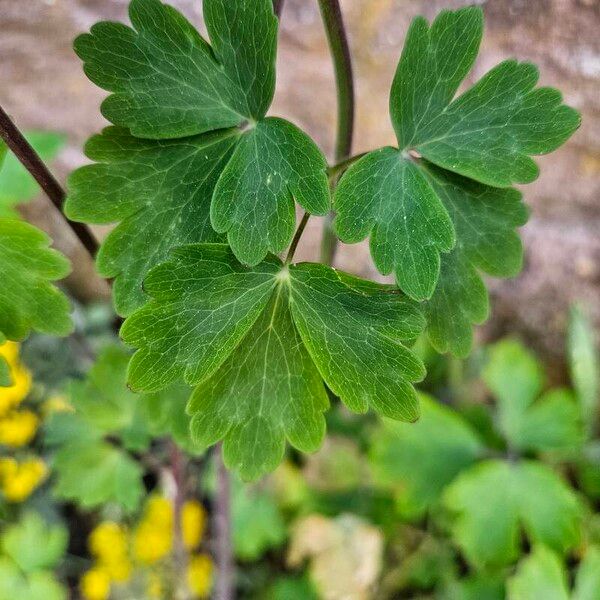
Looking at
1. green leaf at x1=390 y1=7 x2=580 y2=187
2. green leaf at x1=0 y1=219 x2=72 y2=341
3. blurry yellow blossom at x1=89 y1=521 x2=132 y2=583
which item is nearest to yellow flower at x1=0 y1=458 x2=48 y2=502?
blurry yellow blossom at x1=89 y1=521 x2=132 y2=583

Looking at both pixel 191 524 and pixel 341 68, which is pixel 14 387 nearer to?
pixel 191 524

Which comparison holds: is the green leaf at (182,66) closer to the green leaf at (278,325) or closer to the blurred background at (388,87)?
the green leaf at (278,325)

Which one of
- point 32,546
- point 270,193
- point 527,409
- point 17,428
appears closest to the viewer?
point 270,193

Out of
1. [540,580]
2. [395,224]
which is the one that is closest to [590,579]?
[540,580]

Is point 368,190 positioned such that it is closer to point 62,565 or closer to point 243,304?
point 243,304

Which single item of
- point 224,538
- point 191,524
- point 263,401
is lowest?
point 191,524

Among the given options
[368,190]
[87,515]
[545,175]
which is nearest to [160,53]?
[368,190]
